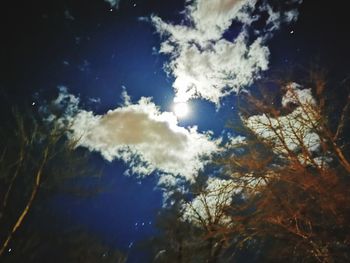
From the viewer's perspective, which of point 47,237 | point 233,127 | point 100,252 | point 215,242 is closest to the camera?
point 233,127

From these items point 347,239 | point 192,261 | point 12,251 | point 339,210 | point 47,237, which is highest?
point 47,237

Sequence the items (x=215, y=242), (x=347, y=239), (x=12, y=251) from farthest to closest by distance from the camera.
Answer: (x=12, y=251) → (x=215, y=242) → (x=347, y=239)

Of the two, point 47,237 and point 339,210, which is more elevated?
point 47,237

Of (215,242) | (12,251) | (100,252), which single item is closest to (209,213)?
→ (215,242)

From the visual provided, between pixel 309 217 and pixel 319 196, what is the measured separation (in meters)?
1.19

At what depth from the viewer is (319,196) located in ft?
26.4

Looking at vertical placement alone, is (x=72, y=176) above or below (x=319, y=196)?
above

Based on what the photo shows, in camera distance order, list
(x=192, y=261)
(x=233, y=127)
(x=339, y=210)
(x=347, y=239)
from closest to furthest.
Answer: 1. (x=339, y=210)
2. (x=347, y=239)
3. (x=233, y=127)
4. (x=192, y=261)

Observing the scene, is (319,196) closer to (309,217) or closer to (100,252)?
(309,217)

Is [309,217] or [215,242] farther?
[215,242]

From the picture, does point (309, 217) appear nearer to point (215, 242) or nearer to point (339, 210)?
point (339, 210)

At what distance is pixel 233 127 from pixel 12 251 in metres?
25.1

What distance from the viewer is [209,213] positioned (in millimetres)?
18391


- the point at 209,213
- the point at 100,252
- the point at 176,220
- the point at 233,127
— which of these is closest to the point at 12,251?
the point at 100,252
